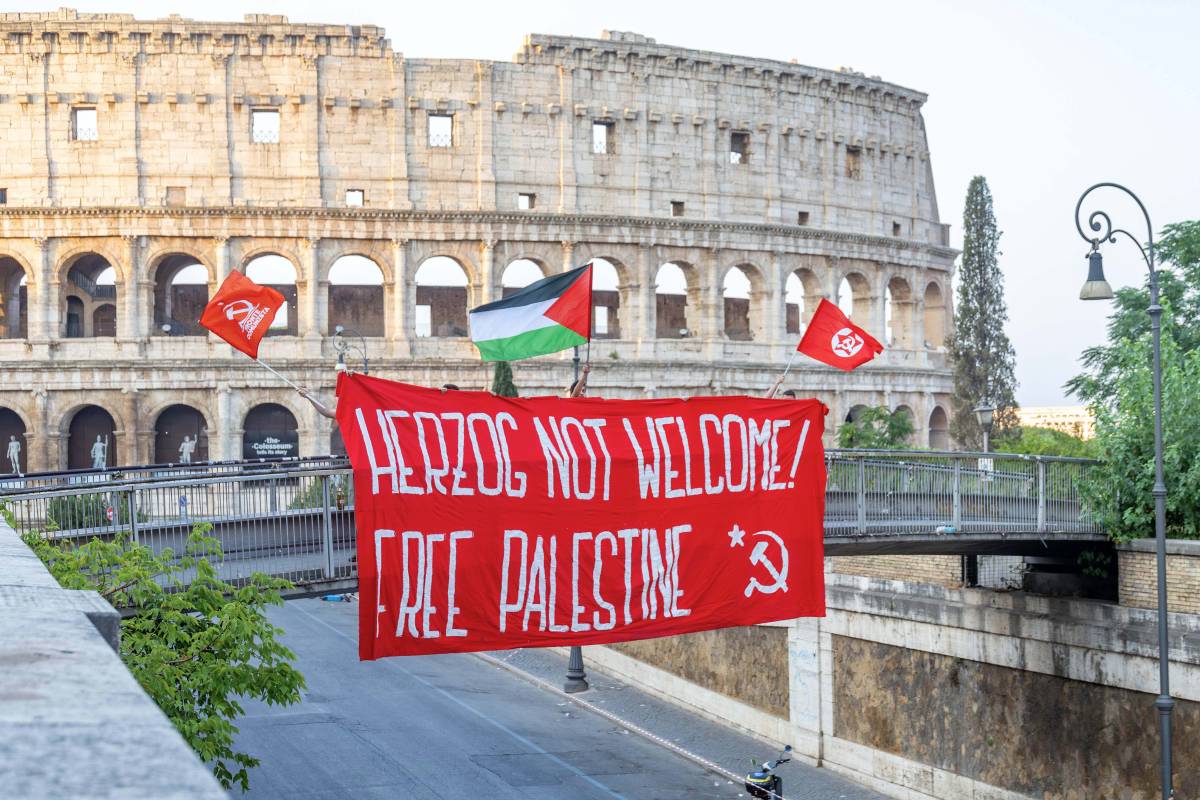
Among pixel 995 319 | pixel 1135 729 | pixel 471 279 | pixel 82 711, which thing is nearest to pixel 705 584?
pixel 1135 729

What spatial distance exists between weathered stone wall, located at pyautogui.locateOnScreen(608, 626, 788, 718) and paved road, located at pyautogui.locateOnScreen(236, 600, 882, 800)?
1.02m

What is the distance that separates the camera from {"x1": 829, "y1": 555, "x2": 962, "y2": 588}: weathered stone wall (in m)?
29.3

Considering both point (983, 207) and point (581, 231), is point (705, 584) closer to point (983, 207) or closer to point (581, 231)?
point (581, 231)

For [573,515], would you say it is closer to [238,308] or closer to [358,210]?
[238,308]

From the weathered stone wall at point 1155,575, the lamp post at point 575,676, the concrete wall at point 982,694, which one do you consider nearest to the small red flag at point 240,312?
the concrete wall at point 982,694

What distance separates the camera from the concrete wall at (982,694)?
24062 millimetres

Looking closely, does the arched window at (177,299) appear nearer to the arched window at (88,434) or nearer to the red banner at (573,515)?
the arched window at (88,434)

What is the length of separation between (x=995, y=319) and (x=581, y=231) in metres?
18.6

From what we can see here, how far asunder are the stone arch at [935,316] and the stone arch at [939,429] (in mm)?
3312

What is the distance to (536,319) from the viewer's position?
19.8 m

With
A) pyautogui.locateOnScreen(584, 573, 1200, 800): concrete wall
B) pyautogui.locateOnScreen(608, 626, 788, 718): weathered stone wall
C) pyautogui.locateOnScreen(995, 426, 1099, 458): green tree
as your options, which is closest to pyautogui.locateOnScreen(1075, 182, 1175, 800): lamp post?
pyautogui.locateOnScreen(584, 573, 1200, 800): concrete wall

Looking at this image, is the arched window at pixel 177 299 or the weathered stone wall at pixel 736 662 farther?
the arched window at pixel 177 299

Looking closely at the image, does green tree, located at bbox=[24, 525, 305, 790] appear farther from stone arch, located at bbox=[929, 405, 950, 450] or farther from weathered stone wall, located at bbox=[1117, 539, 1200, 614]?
stone arch, located at bbox=[929, 405, 950, 450]

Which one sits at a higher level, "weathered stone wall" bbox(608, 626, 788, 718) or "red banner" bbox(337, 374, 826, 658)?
"red banner" bbox(337, 374, 826, 658)
